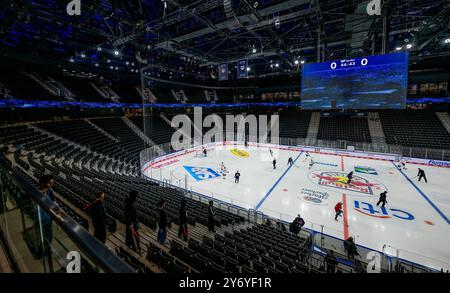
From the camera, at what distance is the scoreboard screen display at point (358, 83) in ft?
54.5

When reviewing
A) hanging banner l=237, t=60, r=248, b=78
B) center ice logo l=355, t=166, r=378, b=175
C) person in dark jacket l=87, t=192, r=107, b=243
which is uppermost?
hanging banner l=237, t=60, r=248, b=78

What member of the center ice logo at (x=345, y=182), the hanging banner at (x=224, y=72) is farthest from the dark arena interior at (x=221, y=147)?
the center ice logo at (x=345, y=182)

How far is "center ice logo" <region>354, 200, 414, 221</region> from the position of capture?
12.6m

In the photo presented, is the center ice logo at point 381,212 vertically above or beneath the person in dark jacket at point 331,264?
beneath

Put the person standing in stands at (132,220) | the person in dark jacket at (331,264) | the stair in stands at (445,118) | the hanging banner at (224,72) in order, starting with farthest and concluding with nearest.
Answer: the stair in stands at (445,118)
the hanging banner at (224,72)
the person in dark jacket at (331,264)
the person standing in stands at (132,220)

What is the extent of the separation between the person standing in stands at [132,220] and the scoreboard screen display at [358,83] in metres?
19.4

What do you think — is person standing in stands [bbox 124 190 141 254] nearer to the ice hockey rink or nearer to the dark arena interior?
the dark arena interior

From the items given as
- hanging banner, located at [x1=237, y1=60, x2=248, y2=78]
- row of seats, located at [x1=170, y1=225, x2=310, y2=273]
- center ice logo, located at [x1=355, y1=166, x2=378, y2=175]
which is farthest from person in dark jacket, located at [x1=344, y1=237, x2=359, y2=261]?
hanging banner, located at [x1=237, y1=60, x2=248, y2=78]

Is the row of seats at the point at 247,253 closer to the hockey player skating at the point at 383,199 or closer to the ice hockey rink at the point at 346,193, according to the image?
the ice hockey rink at the point at 346,193

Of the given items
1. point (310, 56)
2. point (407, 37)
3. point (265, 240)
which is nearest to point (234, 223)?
point (265, 240)

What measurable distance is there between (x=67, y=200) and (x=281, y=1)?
1653cm

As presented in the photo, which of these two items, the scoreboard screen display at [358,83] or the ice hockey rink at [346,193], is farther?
the scoreboard screen display at [358,83]

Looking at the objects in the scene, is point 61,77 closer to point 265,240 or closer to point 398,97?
point 265,240

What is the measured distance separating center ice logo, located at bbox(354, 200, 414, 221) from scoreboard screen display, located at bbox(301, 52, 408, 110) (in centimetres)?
869
